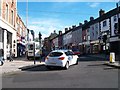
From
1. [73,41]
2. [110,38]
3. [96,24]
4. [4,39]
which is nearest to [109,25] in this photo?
[110,38]

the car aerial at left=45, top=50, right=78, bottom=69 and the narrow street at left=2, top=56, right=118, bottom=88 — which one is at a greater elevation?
the car aerial at left=45, top=50, right=78, bottom=69

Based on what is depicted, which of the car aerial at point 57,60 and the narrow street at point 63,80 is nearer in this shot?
the narrow street at point 63,80

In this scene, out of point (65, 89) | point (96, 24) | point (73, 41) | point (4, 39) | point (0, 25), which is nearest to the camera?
point (65, 89)

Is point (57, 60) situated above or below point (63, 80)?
above

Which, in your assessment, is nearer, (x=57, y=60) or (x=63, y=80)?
(x=63, y=80)

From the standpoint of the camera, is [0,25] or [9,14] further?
[9,14]

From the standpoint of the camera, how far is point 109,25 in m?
55.1

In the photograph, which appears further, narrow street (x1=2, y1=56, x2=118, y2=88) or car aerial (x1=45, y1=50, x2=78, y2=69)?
car aerial (x1=45, y1=50, x2=78, y2=69)

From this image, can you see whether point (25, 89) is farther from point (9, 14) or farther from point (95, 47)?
point (95, 47)

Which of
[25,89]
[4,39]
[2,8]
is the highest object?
[2,8]

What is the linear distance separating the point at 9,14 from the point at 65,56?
63.5 ft

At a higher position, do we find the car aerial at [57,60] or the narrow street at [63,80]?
the car aerial at [57,60]

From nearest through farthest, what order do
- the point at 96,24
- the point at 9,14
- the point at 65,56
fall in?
the point at 65,56 → the point at 9,14 → the point at 96,24

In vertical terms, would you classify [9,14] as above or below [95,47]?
above
